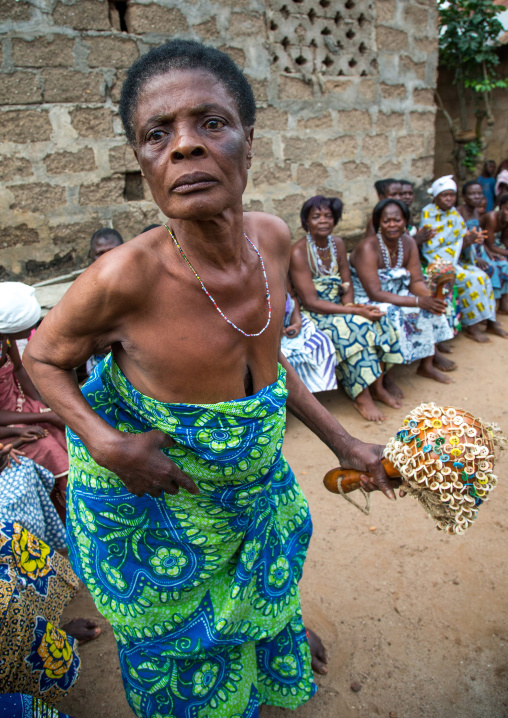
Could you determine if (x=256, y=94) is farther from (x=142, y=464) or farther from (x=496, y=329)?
(x=142, y=464)

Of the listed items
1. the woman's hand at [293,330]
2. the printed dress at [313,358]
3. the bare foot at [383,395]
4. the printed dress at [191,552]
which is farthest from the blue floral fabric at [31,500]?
the bare foot at [383,395]

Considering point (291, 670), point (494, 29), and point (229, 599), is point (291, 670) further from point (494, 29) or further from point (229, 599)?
point (494, 29)

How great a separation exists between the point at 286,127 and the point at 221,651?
16.2 feet

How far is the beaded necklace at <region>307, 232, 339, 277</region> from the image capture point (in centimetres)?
476

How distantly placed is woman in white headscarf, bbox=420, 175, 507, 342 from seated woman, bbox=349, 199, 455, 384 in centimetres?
72

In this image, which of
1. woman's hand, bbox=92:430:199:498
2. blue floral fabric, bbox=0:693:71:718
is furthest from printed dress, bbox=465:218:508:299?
blue floral fabric, bbox=0:693:71:718

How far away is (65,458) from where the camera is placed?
9.40 ft

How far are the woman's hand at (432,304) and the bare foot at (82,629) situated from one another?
379 centimetres

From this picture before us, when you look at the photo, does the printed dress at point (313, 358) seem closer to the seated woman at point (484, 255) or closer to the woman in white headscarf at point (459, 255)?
the woman in white headscarf at point (459, 255)

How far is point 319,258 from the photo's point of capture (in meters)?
4.81

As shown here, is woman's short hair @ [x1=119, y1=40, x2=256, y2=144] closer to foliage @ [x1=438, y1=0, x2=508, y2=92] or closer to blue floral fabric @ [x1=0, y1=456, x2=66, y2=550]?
blue floral fabric @ [x1=0, y1=456, x2=66, y2=550]

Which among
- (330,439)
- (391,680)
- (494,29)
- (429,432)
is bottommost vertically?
(391,680)

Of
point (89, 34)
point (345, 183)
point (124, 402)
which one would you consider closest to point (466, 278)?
point (345, 183)

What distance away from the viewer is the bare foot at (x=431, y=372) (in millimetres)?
4868
